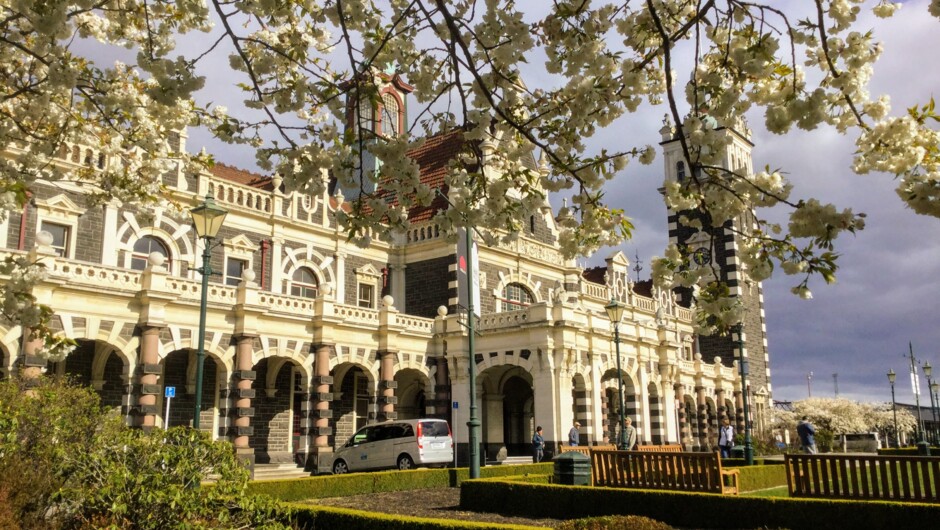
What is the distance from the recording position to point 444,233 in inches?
326

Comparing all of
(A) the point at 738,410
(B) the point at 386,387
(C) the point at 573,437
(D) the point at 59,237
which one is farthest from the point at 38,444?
(A) the point at 738,410

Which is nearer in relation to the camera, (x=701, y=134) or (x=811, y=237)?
(x=811, y=237)

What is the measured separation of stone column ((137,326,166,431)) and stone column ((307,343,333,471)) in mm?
6039

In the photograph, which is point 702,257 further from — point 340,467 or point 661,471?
point 340,467

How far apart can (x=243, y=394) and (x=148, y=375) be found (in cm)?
329

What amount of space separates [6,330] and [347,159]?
1629 cm

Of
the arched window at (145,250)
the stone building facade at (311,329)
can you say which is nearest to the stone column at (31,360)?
the stone building facade at (311,329)

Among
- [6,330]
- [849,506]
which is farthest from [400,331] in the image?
[849,506]

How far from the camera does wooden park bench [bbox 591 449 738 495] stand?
1458 centimetres

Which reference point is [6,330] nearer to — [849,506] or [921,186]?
[849,506]

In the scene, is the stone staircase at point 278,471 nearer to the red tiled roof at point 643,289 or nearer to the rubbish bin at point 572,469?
the rubbish bin at point 572,469

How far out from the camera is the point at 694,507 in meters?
13.1

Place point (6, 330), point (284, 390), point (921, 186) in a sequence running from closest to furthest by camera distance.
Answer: point (921, 186) < point (6, 330) < point (284, 390)

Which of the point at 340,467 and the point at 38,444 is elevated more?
the point at 38,444
